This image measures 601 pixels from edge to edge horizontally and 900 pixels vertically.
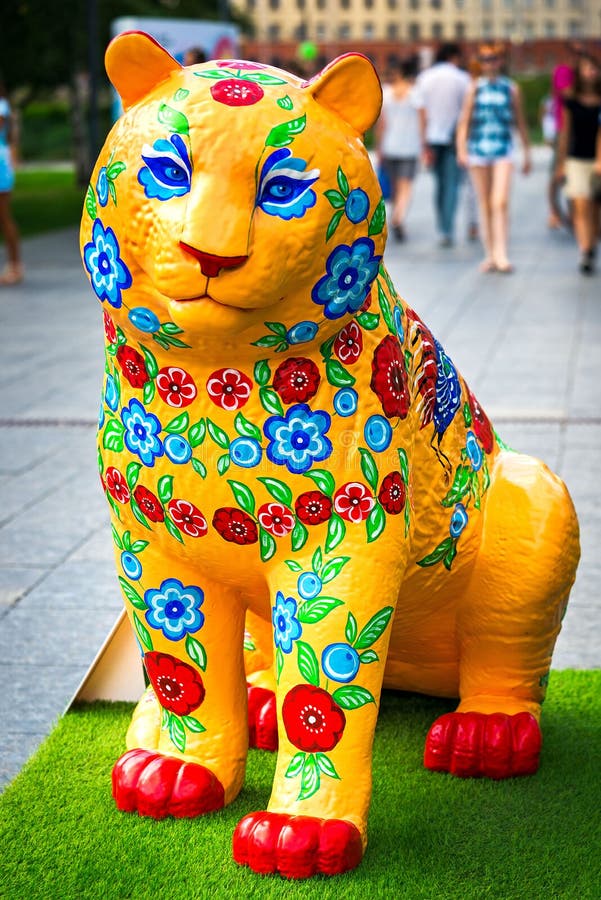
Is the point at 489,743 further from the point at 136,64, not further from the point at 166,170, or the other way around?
the point at 136,64

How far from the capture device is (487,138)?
12.0 m

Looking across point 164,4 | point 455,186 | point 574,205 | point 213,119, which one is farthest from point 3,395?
point 164,4

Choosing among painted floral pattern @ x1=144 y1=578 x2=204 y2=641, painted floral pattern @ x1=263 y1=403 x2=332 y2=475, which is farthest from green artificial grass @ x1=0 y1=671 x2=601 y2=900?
painted floral pattern @ x1=263 y1=403 x2=332 y2=475

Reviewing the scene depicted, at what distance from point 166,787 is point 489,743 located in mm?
818

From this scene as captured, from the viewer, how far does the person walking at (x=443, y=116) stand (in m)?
14.2

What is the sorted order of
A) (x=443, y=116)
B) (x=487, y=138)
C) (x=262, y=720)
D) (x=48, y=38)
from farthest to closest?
(x=48, y=38), (x=443, y=116), (x=487, y=138), (x=262, y=720)

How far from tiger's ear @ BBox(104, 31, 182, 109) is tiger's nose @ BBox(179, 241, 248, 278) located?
401mm

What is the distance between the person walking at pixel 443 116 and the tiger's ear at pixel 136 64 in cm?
1195

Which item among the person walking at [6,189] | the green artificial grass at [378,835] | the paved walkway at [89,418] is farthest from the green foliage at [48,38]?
the green artificial grass at [378,835]

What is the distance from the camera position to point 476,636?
3.27m

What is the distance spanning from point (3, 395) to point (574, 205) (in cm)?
649

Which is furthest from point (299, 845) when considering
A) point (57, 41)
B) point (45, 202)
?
point (57, 41)

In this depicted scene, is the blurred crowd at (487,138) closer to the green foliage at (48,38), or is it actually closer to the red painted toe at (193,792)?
the green foliage at (48,38)

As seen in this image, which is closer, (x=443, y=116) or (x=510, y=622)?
(x=510, y=622)
